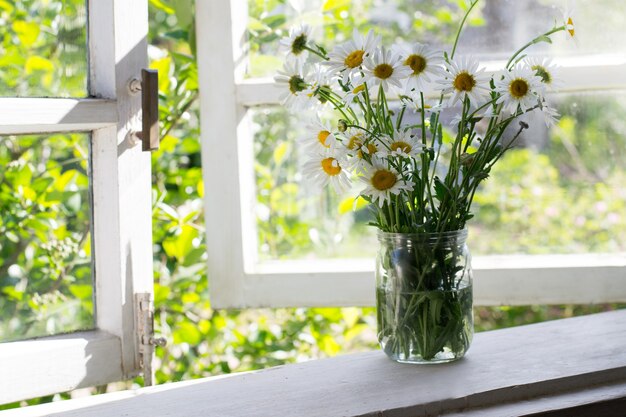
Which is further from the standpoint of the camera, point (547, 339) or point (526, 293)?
point (526, 293)

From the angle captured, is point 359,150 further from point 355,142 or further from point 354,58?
point 354,58

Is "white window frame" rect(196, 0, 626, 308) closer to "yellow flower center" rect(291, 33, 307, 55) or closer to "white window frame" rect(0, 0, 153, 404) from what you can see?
"white window frame" rect(0, 0, 153, 404)

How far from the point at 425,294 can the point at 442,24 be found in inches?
21.1

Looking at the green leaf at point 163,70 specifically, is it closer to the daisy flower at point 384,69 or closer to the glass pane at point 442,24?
the glass pane at point 442,24

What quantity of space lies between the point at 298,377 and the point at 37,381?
360 millimetres

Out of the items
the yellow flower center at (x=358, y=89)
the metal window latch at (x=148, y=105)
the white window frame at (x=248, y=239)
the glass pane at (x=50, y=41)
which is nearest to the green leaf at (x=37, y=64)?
the glass pane at (x=50, y=41)

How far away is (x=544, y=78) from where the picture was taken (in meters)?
1.11

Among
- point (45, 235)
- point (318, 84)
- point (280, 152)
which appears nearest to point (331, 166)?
point (318, 84)

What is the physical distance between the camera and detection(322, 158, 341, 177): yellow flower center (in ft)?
3.53

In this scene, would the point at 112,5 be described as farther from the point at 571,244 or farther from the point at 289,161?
the point at 571,244

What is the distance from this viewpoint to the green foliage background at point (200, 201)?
3.95ft

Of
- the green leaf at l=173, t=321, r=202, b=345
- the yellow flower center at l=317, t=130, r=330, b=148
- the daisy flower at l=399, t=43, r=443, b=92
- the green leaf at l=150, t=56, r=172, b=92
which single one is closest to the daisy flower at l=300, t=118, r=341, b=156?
the yellow flower center at l=317, t=130, r=330, b=148

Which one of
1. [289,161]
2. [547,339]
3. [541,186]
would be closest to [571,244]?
[541,186]

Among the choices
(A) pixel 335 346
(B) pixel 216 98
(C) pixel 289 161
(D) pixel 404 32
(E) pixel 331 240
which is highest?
(D) pixel 404 32
